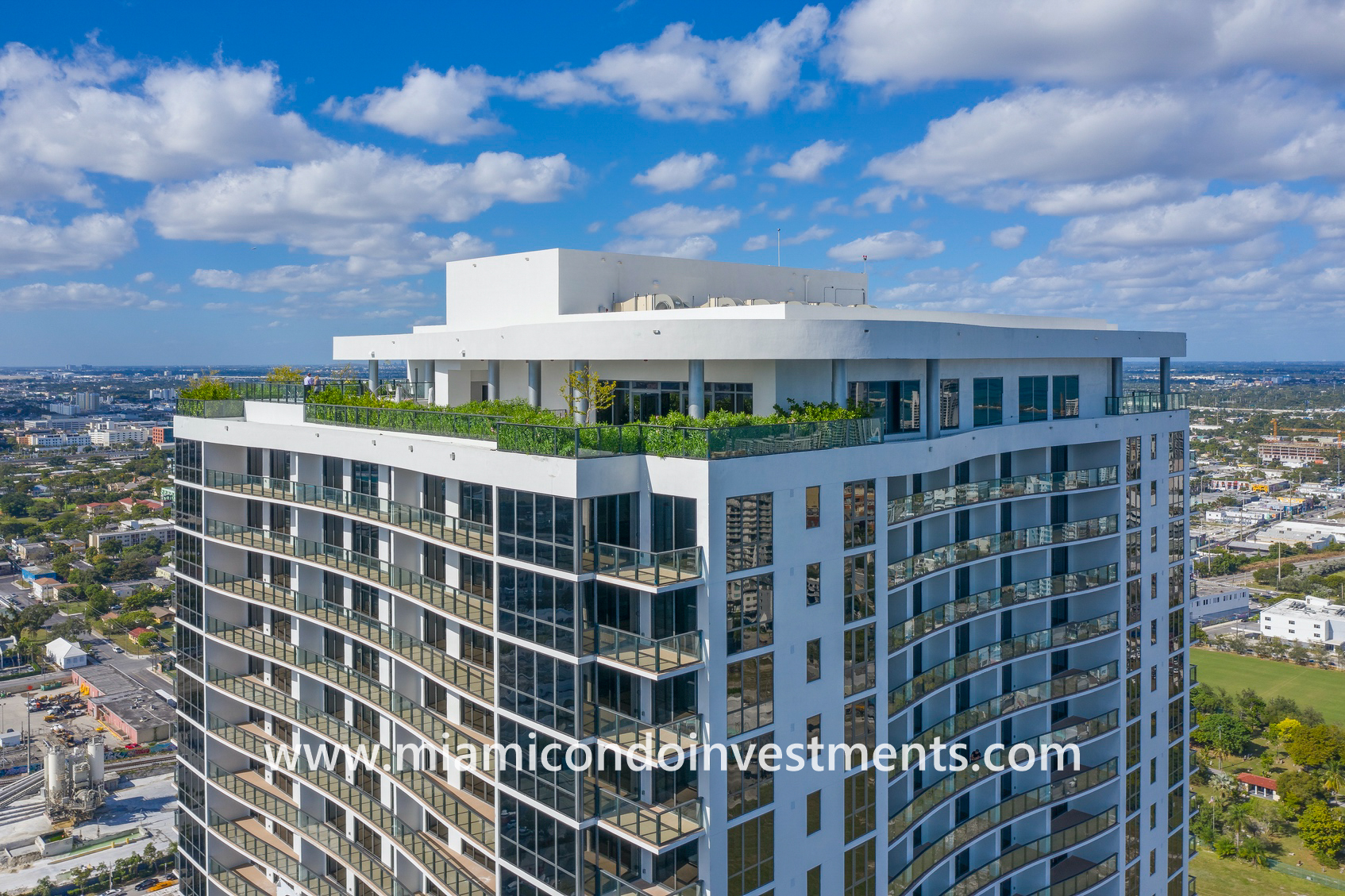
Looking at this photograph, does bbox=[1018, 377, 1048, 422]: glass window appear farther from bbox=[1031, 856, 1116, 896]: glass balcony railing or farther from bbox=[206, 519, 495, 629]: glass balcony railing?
bbox=[206, 519, 495, 629]: glass balcony railing

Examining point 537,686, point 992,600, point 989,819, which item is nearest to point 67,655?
point 537,686

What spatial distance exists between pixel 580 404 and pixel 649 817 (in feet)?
49.7

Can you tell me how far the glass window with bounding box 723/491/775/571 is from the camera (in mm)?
23156

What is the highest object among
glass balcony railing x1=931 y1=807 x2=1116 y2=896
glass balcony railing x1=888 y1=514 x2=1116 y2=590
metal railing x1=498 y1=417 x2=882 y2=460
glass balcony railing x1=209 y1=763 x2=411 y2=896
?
metal railing x1=498 y1=417 x2=882 y2=460

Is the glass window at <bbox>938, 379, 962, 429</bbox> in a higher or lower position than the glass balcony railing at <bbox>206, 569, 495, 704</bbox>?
higher

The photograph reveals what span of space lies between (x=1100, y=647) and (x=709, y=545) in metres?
23.5

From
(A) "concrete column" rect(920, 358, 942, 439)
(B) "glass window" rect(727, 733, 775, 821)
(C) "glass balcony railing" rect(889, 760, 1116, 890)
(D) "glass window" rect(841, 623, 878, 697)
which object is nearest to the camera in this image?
(B) "glass window" rect(727, 733, 775, 821)

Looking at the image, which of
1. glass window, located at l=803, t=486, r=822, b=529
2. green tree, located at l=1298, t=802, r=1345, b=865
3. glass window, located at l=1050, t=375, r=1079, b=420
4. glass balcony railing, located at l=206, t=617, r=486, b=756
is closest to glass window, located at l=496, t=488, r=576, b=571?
glass window, located at l=803, t=486, r=822, b=529

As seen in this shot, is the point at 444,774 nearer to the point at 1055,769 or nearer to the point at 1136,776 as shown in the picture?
the point at 1055,769

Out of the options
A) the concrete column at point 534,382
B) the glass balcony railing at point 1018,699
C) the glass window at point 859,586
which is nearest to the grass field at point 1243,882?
the glass balcony railing at point 1018,699

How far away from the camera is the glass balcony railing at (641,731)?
22688mm

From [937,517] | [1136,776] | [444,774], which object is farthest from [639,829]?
[1136,776]

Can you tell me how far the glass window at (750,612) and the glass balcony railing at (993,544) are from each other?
19.6ft

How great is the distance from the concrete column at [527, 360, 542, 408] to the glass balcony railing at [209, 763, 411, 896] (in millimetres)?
18017
